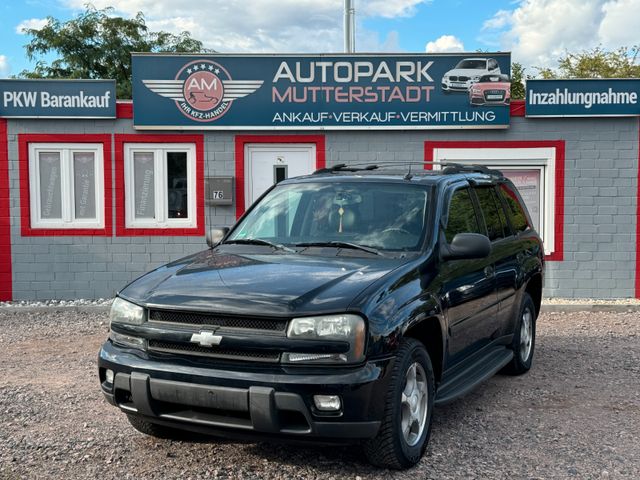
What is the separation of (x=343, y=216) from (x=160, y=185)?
674cm

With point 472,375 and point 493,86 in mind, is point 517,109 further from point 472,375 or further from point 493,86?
point 472,375

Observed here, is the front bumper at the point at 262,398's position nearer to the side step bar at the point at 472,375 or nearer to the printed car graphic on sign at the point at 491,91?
the side step bar at the point at 472,375

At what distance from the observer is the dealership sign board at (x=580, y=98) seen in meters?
11.1

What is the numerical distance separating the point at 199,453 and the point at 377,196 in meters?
2.17

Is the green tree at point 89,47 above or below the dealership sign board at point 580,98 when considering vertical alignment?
above

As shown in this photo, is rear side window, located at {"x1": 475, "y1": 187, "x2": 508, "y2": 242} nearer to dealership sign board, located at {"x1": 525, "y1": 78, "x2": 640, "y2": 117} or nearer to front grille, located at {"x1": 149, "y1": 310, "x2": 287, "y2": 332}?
front grille, located at {"x1": 149, "y1": 310, "x2": 287, "y2": 332}

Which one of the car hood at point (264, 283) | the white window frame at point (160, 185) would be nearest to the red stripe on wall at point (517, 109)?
the white window frame at point (160, 185)

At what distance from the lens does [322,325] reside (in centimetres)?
390

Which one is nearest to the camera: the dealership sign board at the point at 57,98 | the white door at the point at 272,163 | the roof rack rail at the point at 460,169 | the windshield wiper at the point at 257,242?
the windshield wiper at the point at 257,242

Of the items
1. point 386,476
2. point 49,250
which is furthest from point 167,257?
point 386,476

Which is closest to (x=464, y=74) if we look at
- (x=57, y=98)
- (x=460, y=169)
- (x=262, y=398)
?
(x=460, y=169)

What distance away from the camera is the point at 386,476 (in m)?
4.27

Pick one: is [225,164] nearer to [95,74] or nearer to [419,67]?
[419,67]

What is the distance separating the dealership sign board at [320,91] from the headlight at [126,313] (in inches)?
280
